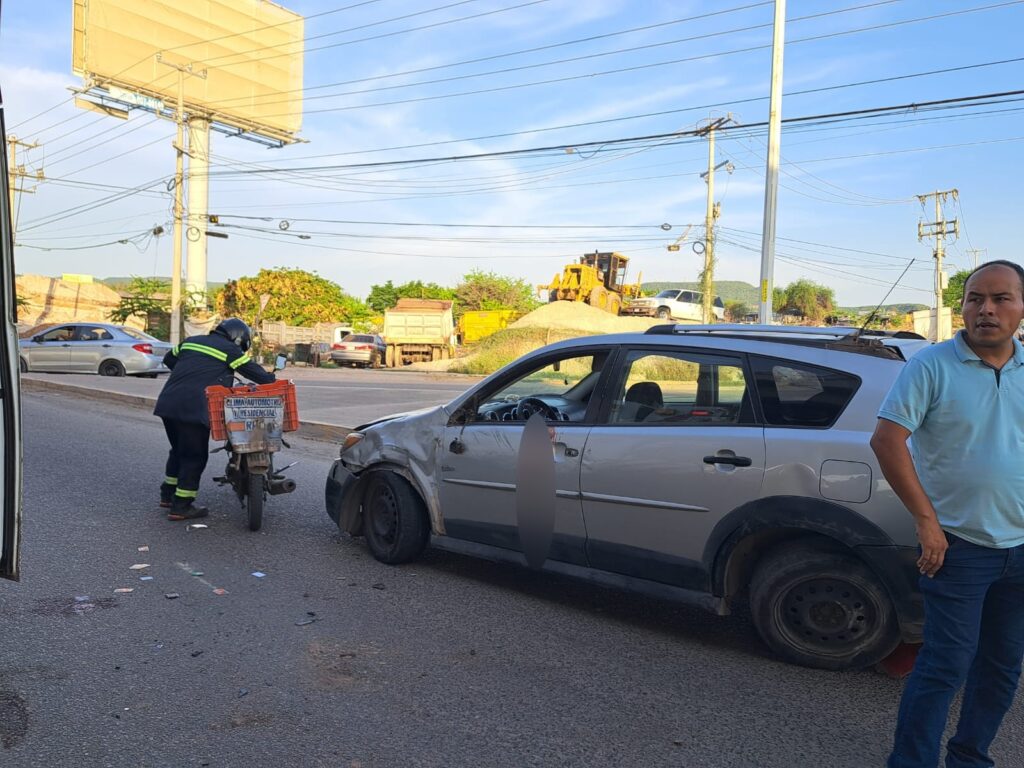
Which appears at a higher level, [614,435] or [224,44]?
[224,44]

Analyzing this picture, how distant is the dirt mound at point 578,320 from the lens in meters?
33.0

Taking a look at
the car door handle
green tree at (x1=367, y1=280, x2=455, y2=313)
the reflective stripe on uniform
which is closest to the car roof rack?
the car door handle

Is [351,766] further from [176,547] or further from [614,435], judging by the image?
[176,547]

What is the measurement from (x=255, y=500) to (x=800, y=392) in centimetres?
424

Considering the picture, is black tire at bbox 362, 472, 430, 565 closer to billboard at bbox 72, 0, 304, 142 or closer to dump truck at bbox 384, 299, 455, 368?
dump truck at bbox 384, 299, 455, 368

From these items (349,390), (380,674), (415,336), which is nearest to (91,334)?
(349,390)

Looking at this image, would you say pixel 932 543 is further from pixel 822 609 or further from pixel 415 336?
pixel 415 336

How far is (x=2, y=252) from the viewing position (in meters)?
3.34

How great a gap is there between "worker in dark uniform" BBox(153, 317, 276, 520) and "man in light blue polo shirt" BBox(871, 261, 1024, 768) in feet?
17.0

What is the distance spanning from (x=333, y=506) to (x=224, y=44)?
56970 mm

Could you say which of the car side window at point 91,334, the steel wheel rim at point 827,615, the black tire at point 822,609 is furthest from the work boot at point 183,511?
the car side window at point 91,334

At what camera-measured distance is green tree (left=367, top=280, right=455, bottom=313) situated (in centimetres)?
7831

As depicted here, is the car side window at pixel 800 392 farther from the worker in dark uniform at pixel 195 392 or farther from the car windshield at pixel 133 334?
the car windshield at pixel 133 334

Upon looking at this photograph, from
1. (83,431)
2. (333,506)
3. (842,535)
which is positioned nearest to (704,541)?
(842,535)
